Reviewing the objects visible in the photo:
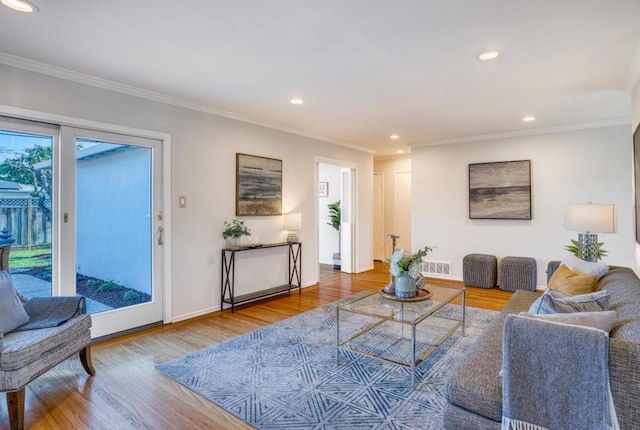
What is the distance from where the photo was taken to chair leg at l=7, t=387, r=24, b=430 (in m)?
1.88

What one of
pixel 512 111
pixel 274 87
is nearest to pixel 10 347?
pixel 274 87

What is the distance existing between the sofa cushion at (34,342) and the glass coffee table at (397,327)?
1.87 m

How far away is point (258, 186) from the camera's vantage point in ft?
15.2

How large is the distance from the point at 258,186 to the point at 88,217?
2.01 m

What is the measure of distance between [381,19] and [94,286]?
3.37 meters

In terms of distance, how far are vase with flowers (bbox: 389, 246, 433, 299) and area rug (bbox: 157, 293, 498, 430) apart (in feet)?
1.88

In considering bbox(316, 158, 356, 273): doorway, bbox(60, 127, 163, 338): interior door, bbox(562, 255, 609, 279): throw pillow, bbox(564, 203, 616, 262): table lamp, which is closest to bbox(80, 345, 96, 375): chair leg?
bbox(60, 127, 163, 338): interior door

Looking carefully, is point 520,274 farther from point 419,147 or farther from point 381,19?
point 381,19

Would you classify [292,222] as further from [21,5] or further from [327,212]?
[21,5]

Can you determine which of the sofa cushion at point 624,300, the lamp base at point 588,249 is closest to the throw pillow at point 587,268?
the sofa cushion at point 624,300

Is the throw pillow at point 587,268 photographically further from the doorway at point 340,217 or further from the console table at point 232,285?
the doorway at point 340,217

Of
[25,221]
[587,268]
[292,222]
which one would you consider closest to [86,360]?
[25,221]

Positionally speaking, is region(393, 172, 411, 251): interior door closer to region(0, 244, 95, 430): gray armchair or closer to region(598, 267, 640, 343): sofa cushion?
region(598, 267, 640, 343): sofa cushion

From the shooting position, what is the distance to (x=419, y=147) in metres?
6.25
